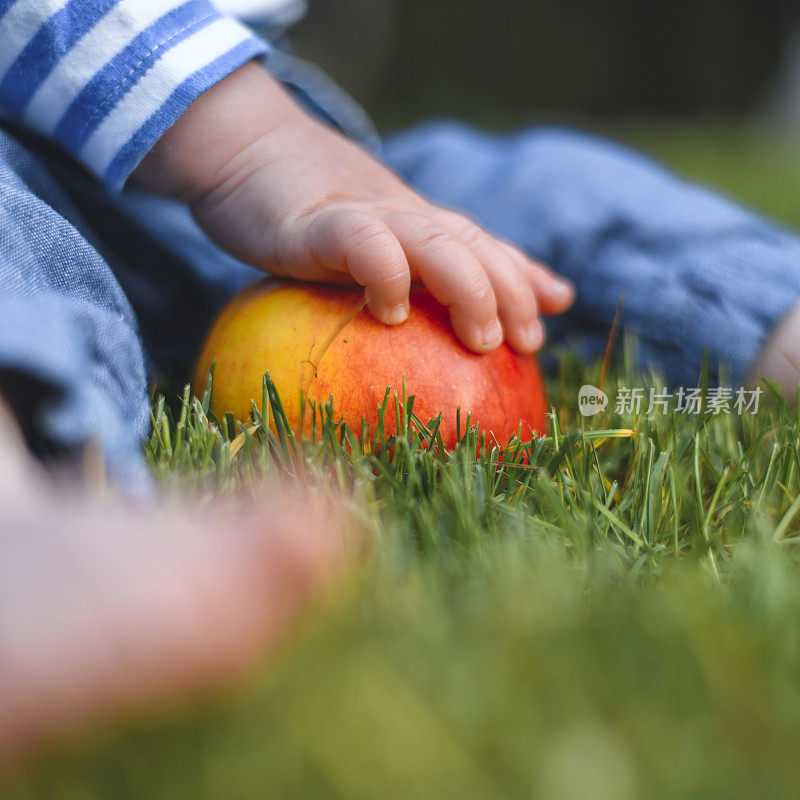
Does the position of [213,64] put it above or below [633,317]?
above

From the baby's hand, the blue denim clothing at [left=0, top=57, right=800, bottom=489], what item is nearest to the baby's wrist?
the baby's hand

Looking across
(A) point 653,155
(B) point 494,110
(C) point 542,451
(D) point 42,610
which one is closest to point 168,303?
(C) point 542,451

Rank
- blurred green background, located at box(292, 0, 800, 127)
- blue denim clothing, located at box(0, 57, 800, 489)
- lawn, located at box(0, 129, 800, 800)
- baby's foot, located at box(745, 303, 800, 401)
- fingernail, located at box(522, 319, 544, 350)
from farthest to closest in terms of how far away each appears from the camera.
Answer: blurred green background, located at box(292, 0, 800, 127) → baby's foot, located at box(745, 303, 800, 401) → fingernail, located at box(522, 319, 544, 350) → blue denim clothing, located at box(0, 57, 800, 489) → lawn, located at box(0, 129, 800, 800)

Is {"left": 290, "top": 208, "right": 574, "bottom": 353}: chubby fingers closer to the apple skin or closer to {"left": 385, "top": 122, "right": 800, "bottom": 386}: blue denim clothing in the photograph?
the apple skin

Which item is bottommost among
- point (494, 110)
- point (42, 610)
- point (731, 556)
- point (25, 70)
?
point (494, 110)

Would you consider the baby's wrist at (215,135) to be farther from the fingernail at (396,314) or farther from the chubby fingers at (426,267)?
the fingernail at (396,314)

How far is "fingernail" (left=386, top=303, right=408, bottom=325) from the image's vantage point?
3.14 ft

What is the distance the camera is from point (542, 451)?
Result: 3.26 ft

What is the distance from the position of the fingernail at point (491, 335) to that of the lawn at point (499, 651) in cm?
12

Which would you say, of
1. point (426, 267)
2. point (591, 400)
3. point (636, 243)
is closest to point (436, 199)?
point (636, 243)

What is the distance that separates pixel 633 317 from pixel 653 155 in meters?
3.55

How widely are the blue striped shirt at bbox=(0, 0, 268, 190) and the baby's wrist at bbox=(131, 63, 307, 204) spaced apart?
30 millimetres

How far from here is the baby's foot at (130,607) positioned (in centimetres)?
50

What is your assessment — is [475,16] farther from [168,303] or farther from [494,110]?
[168,303]
